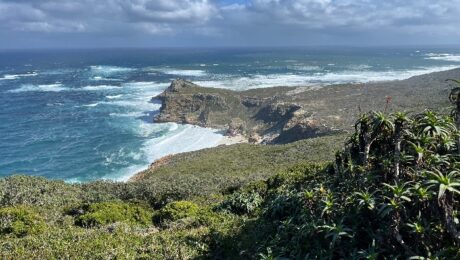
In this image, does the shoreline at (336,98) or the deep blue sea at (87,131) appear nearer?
the deep blue sea at (87,131)

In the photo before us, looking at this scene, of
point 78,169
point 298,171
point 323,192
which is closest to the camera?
point 323,192

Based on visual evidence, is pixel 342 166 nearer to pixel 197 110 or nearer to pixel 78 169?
pixel 78 169

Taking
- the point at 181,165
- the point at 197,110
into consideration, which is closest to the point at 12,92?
the point at 197,110

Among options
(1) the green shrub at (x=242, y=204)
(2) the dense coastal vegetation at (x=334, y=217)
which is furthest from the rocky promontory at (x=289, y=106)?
(2) the dense coastal vegetation at (x=334, y=217)

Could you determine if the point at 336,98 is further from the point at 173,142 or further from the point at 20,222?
the point at 20,222

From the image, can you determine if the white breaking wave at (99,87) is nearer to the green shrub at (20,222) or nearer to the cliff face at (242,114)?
the cliff face at (242,114)

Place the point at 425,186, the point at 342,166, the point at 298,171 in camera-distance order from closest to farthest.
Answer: the point at 425,186, the point at 342,166, the point at 298,171

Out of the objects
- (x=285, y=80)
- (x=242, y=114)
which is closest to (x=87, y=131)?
(x=242, y=114)

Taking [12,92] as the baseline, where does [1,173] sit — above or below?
below
